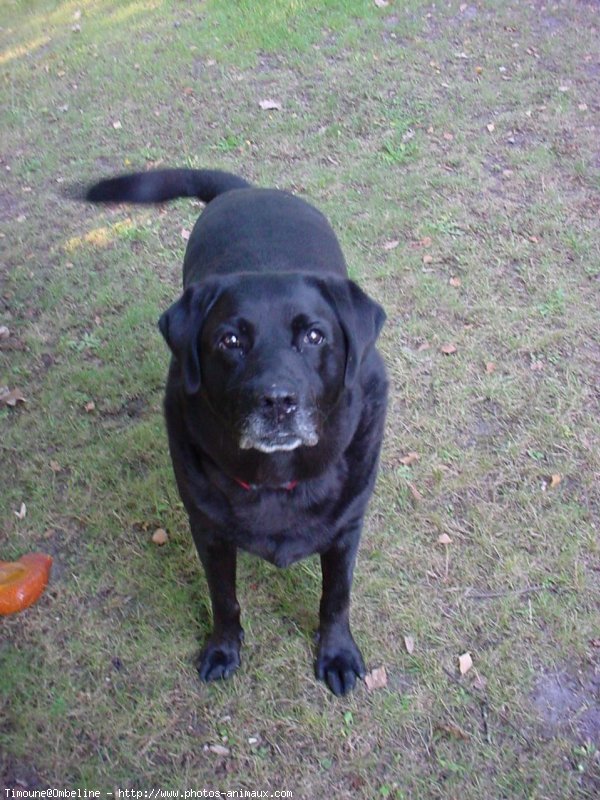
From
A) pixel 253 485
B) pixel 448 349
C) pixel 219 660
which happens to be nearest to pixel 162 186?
pixel 448 349

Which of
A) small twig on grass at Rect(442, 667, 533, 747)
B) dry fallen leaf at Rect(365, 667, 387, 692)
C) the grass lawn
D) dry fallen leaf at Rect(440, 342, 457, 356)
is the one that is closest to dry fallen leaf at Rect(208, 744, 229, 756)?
the grass lawn

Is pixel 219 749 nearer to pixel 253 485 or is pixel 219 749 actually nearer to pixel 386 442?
pixel 253 485

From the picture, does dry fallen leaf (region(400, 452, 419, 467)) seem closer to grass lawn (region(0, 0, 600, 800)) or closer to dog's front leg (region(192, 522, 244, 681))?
grass lawn (region(0, 0, 600, 800))

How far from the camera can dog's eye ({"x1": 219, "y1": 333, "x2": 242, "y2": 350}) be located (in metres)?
1.96

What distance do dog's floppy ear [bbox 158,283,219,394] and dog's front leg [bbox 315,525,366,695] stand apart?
31.7 inches

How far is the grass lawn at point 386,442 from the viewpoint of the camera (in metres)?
2.40

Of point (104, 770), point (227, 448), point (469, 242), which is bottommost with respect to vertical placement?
point (104, 770)

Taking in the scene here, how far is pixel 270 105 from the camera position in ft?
19.1

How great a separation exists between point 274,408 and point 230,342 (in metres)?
0.24

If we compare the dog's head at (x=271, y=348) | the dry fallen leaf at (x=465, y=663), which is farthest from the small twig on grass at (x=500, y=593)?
the dog's head at (x=271, y=348)

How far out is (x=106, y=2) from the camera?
807 cm

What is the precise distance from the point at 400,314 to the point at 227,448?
6.68 ft

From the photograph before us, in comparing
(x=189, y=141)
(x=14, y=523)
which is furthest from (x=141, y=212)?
(x=14, y=523)

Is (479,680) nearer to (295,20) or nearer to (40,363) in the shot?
(40,363)
